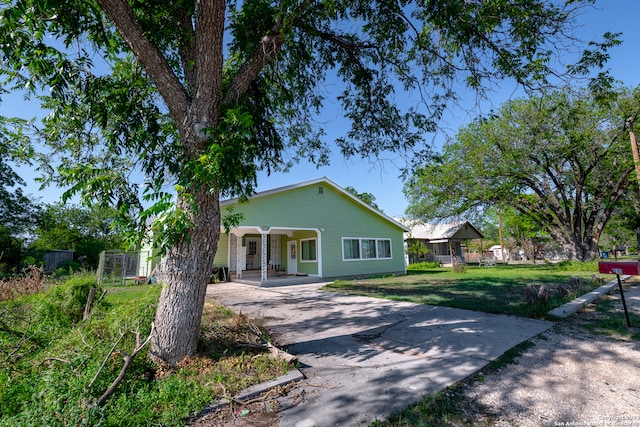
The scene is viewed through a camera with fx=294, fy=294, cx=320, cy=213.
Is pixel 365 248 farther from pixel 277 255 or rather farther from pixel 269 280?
pixel 269 280

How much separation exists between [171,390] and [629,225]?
3515cm

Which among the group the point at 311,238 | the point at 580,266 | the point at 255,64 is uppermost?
the point at 255,64

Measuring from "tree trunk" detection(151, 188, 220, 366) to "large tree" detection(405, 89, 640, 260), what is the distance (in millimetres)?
15917

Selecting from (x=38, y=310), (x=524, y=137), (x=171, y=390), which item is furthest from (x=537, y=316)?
Result: (x=524, y=137)

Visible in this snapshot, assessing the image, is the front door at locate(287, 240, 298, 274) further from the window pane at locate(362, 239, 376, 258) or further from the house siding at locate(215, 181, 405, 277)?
the window pane at locate(362, 239, 376, 258)

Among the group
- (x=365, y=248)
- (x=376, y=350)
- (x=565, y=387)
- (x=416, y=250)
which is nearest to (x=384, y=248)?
(x=365, y=248)

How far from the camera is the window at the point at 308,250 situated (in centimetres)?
1573

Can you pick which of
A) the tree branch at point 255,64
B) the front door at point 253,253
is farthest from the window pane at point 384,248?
the tree branch at point 255,64

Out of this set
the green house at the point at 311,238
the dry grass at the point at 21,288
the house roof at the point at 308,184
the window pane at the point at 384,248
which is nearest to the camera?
the dry grass at the point at 21,288

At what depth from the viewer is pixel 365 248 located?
55.8ft

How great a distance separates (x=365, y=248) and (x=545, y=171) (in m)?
13.2

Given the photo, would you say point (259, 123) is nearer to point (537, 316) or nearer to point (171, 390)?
point (171, 390)

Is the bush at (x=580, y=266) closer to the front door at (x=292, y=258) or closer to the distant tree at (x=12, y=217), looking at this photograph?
the front door at (x=292, y=258)

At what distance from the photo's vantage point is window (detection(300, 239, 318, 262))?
15.7m
